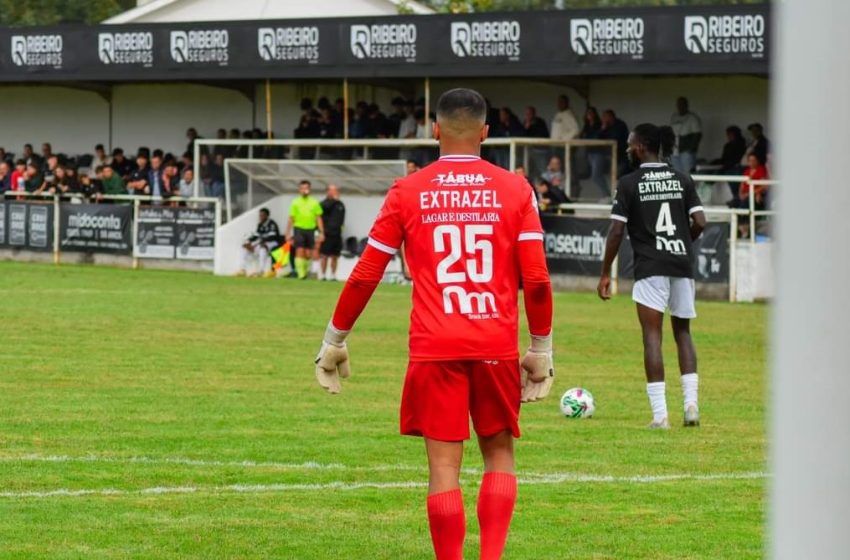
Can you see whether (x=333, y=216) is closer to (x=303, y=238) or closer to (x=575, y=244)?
(x=303, y=238)

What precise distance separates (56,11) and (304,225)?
119 ft

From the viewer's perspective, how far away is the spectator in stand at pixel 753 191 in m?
28.2

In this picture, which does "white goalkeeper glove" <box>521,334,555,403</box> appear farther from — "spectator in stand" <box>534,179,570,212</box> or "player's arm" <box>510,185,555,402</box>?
"spectator in stand" <box>534,179,570,212</box>

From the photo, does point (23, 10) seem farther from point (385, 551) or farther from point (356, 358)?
point (385, 551)

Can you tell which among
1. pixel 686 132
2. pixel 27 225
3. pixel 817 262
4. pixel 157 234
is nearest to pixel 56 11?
pixel 27 225

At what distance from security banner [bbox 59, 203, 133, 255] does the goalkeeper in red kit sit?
3086cm

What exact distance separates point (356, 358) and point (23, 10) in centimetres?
5058

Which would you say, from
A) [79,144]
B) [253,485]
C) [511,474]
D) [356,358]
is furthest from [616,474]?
[79,144]

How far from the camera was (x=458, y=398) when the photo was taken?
5816mm

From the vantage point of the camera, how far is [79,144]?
147ft

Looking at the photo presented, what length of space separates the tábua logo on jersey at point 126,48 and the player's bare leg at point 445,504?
3398 centimetres

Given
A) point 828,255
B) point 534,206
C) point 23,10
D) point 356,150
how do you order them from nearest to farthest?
point 828,255 → point 534,206 → point 356,150 → point 23,10

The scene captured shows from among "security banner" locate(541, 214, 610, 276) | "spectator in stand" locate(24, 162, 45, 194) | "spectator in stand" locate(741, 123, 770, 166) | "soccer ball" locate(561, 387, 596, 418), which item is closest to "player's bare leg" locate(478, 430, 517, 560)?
"soccer ball" locate(561, 387, 596, 418)

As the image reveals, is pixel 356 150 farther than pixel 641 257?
Yes
